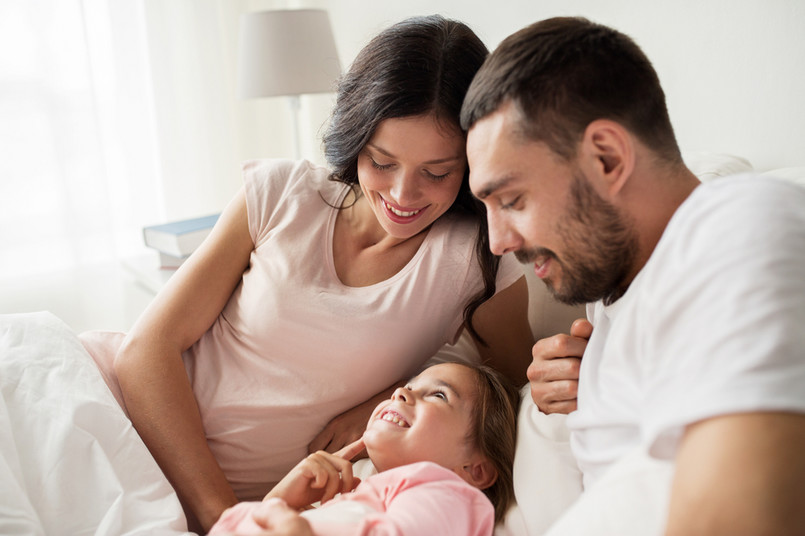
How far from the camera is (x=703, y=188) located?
0.86 m

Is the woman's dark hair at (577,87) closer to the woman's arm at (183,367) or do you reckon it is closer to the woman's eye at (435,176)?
the woman's eye at (435,176)

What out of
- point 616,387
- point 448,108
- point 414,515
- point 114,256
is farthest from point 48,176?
→ point 616,387

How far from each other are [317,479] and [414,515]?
21 cm

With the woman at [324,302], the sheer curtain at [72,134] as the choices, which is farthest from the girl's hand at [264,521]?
the sheer curtain at [72,134]

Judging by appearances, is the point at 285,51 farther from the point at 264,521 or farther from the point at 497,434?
the point at 264,521

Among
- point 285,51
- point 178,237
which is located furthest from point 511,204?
point 285,51

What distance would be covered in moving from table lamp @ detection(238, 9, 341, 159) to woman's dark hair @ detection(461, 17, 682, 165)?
1.83 meters

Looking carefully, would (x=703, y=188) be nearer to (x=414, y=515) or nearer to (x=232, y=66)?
(x=414, y=515)

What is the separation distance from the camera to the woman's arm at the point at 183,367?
4.66 feet

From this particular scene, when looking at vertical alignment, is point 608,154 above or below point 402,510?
above

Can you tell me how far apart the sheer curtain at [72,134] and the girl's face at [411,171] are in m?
2.29

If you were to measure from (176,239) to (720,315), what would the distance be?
83.5 inches

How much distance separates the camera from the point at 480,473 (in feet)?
4.68

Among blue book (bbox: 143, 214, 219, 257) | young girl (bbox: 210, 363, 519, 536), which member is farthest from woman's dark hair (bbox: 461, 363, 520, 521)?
blue book (bbox: 143, 214, 219, 257)
